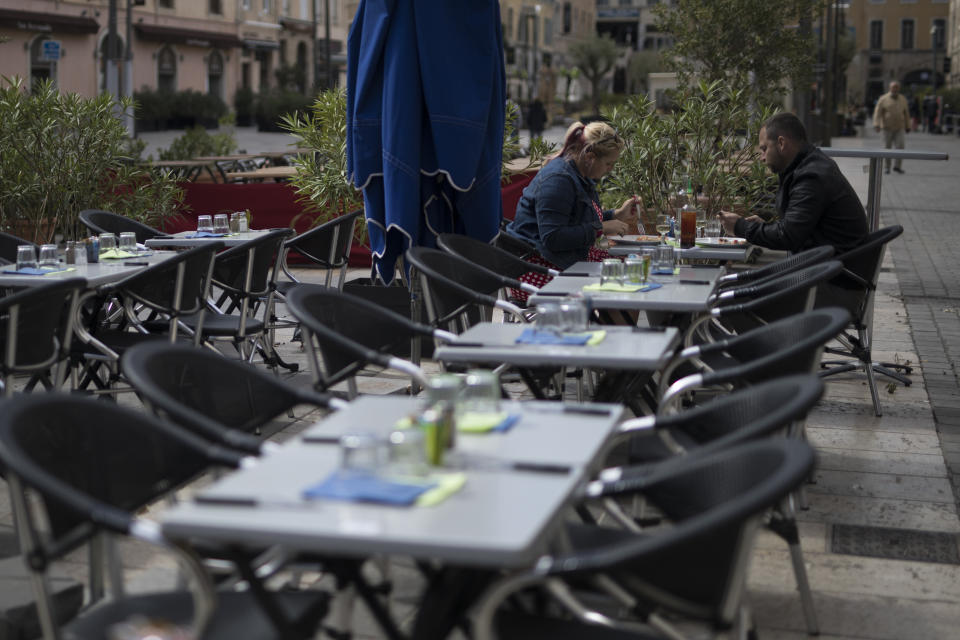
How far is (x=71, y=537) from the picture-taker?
2.57m

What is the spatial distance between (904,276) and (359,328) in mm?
7863

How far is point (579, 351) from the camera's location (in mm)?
3656

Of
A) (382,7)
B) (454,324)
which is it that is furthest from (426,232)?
(382,7)

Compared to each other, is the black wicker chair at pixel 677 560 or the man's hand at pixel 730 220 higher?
the man's hand at pixel 730 220

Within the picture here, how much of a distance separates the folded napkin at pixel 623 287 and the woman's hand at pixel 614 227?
1.87 meters

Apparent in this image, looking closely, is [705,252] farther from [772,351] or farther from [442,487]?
[442,487]

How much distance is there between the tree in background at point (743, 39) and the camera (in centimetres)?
1473

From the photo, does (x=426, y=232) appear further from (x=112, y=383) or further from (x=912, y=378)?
(x=912, y=378)

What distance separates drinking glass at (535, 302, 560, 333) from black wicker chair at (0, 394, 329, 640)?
48.2 inches

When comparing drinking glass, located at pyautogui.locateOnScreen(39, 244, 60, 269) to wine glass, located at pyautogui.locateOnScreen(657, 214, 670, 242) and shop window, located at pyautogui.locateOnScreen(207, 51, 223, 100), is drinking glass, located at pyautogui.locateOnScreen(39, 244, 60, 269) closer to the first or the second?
wine glass, located at pyautogui.locateOnScreen(657, 214, 670, 242)

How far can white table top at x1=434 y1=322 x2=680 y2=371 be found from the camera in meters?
3.56

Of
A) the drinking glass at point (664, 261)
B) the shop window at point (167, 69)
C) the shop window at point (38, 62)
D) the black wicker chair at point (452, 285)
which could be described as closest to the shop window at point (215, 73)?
the shop window at point (167, 69)

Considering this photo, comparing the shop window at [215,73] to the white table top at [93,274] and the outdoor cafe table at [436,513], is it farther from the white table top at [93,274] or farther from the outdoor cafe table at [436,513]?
the outdoor cafe table at [436,513]

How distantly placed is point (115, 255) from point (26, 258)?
0.60m
